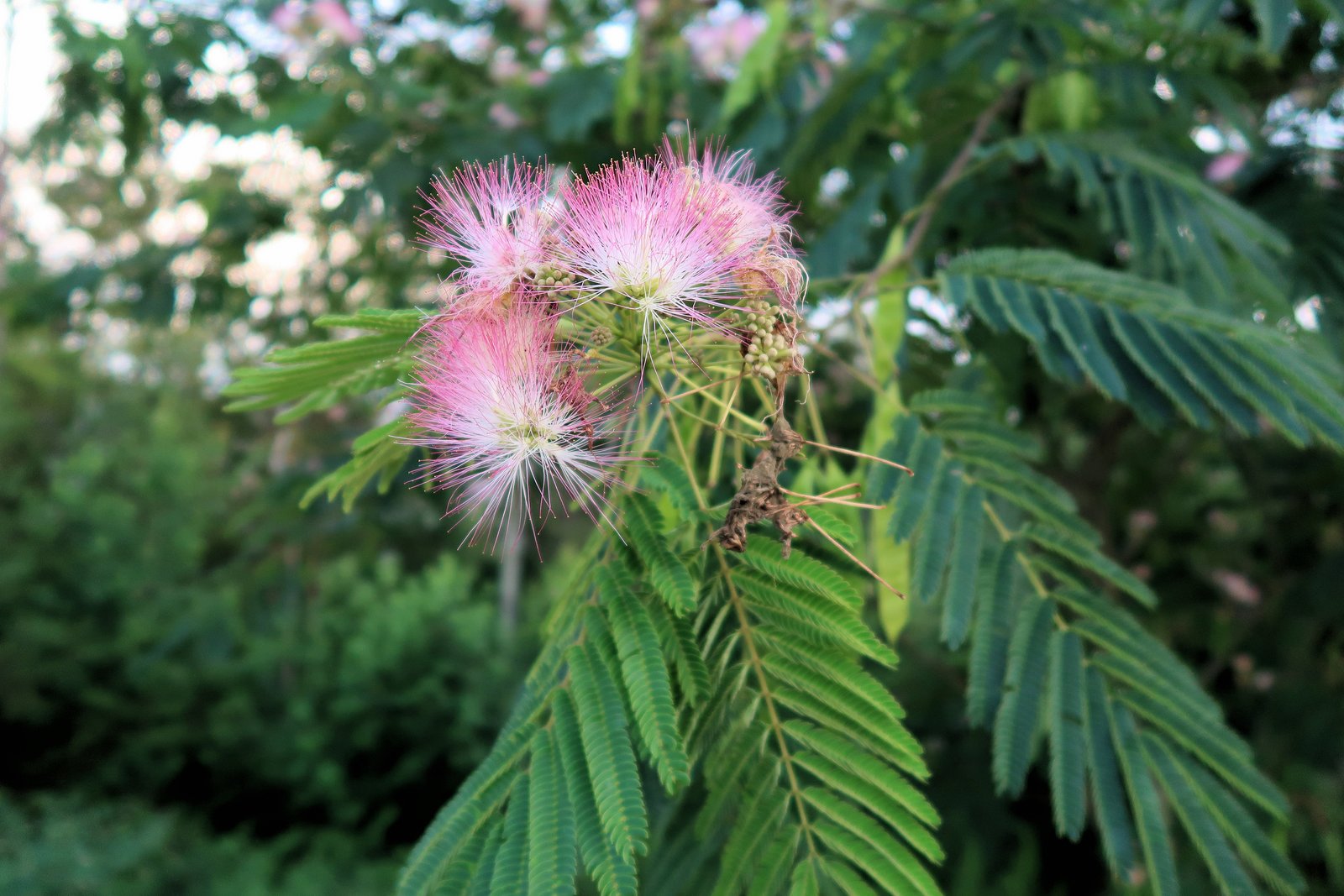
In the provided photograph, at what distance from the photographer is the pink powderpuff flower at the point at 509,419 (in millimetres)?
1008

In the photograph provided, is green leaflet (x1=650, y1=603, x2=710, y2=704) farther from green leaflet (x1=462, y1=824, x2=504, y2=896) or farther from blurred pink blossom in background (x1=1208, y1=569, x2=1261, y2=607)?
A: blurred pink blossom in background (x1=1208, y1=569, x2=1261, y2=607)

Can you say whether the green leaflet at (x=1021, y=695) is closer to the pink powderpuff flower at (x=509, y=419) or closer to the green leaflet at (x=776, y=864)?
the green leaflet at (x=776, y=864)

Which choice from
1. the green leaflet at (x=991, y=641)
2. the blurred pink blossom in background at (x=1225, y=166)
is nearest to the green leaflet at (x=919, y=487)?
the green leaflet at (x=991, y=641)

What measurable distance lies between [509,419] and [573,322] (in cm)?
13

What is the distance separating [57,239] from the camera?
636 inches

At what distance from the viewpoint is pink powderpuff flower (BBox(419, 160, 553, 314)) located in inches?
41.5

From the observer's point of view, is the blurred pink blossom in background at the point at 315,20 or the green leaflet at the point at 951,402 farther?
the blurred pink blossom in background at the point at 315,20

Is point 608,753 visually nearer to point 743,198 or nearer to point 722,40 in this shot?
point 743,198

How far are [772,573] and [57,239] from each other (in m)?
19.1

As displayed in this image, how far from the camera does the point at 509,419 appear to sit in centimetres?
102

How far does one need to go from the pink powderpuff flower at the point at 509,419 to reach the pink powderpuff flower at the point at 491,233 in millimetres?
37

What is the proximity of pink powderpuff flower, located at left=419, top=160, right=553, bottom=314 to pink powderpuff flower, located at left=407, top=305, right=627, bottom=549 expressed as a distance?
4cm

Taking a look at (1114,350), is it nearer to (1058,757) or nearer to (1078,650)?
(1078,650)

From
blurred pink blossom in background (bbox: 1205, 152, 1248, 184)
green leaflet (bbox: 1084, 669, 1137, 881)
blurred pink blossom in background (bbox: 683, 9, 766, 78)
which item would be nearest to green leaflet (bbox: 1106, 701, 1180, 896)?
green leaflet (bbox: 1084, 669, 1137, 881)
